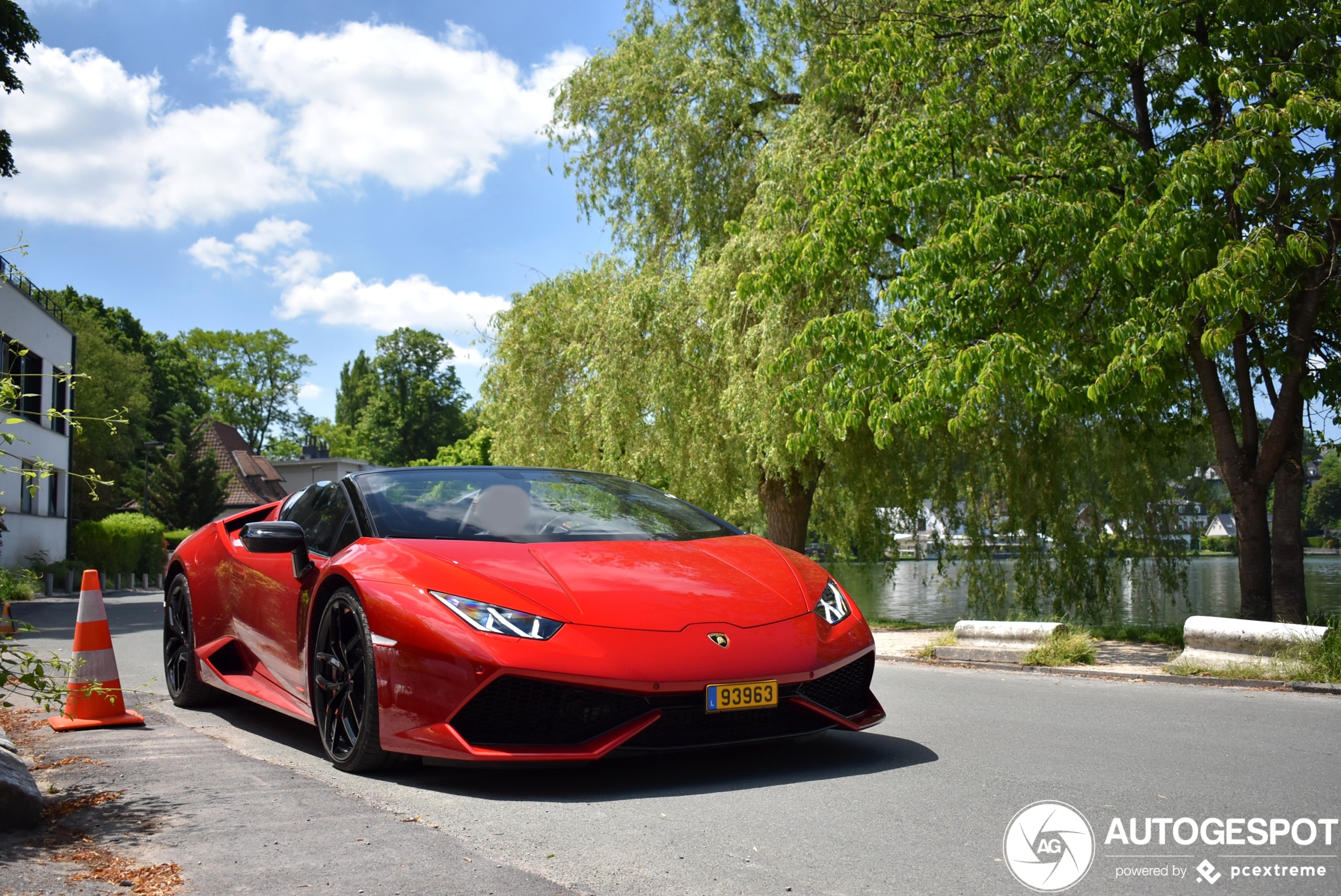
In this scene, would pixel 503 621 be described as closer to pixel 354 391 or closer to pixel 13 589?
pixel 13 589

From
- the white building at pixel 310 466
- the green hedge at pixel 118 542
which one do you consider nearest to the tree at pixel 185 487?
the green hedge at pixel 118 542

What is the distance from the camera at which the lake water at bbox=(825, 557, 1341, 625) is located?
1822cm

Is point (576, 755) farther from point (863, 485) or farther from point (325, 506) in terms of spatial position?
point (863, 485)

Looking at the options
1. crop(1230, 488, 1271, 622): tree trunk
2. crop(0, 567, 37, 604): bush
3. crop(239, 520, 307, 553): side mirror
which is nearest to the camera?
crop(239, 520, 307, 553): side mirror

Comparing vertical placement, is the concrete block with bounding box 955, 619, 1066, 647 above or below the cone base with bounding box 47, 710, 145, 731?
above

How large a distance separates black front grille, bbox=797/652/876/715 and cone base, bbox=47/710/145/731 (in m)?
3.92

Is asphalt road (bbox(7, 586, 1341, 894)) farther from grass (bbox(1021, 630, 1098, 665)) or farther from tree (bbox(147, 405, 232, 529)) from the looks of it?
tree (bbox(147, 405, 232, 529))

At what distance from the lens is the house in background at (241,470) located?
69500mm

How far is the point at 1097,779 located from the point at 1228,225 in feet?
25.3

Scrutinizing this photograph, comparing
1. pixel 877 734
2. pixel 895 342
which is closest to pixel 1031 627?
pixel 895 342

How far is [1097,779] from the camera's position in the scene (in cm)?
434

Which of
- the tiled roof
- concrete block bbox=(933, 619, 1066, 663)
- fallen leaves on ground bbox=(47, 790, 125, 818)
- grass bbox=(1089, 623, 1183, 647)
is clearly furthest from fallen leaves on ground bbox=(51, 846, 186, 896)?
the tiled roof

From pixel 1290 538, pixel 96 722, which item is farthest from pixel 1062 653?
pixel 96 722

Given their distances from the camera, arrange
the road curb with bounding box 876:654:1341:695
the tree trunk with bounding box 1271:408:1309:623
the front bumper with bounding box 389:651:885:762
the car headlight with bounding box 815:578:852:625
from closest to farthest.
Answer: the front bumper with bounding box 389:651:885:762, the car headlight with bounding box 815:578:852:625, the road curb with bounding box 876:654:1341:695, the tree trunk with bounding box 1271:408:1309:623
